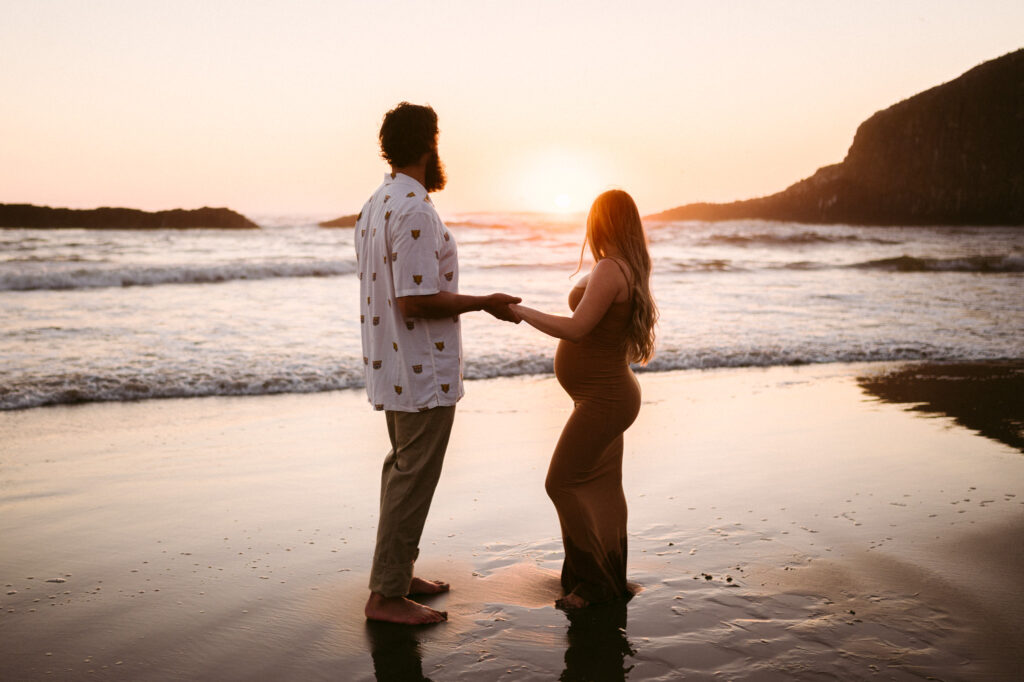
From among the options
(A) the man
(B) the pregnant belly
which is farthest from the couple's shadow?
(B) the pregnant belly

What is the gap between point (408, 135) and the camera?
10.9 ft

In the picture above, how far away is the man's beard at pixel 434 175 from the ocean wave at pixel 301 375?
19.5ft

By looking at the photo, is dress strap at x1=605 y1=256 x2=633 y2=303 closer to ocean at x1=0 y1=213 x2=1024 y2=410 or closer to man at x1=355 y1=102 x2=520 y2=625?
man at x1=355 y1=102 x2=520 y2=625

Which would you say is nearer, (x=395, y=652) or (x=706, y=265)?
(x=395, y=652)

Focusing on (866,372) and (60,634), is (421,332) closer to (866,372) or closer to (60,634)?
(60,634)

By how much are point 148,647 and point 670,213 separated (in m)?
53.8

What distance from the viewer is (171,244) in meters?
31.8

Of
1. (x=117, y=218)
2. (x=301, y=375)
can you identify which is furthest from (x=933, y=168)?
(x=301, y=375)

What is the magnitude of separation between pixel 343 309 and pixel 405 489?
1277cm

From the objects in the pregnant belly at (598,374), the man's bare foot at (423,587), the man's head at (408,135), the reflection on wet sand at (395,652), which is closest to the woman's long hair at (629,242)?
the pregnant belly at (598,374)

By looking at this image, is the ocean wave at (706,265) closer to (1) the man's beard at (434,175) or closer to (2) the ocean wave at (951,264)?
(2) the ocean wave at (951,264)

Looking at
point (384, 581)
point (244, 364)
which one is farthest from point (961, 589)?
point (244, 364)

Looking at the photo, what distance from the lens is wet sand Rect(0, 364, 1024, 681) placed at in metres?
3.17

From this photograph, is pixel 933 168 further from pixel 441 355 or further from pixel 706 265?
pixel 441 355
